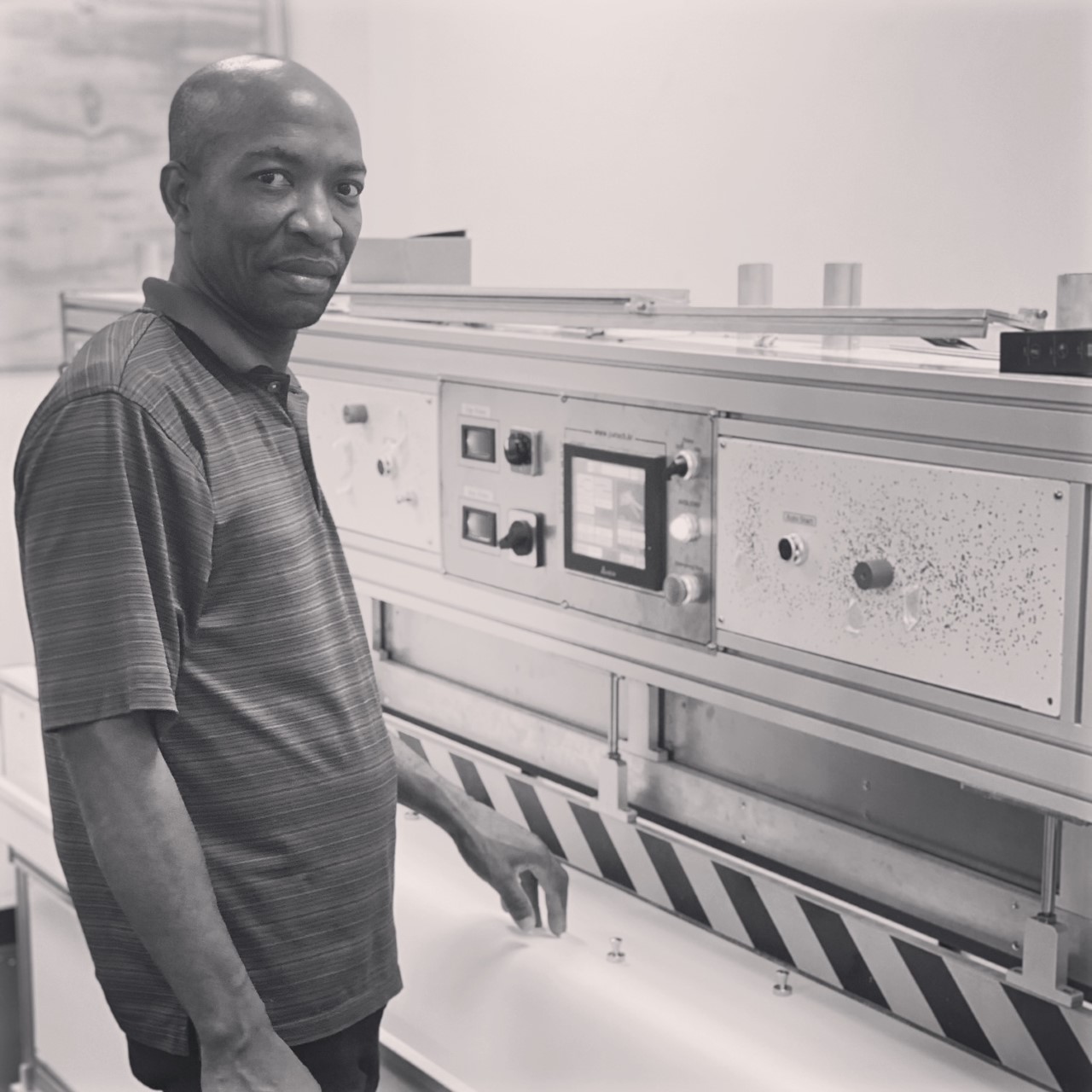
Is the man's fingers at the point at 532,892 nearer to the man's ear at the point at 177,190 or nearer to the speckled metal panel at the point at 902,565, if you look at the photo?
the speckled metal panel at the point at 902,565

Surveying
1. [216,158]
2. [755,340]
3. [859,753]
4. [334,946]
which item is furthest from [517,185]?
[334,946]

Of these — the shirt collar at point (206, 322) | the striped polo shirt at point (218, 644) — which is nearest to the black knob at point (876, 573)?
the striped polo shirt at point (218, 644)

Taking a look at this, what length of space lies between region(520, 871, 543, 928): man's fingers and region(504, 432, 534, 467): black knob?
0.44 meters

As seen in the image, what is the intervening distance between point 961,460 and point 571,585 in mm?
548

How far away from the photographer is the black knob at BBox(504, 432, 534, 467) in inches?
62.6

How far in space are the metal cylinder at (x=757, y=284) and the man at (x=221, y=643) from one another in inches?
22.9

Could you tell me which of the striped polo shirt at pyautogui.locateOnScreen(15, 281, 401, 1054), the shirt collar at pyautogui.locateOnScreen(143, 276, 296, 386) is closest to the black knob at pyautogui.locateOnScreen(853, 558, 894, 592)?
the striped polo shirt at pyautogui.locateOnScreen(15, 281, 401, 1054)

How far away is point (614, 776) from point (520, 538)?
1.08 feet

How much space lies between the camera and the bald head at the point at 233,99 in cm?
100

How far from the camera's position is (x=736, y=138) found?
187 centimetres

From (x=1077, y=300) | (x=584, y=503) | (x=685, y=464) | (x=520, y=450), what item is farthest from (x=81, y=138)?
(x=1077, y=300)

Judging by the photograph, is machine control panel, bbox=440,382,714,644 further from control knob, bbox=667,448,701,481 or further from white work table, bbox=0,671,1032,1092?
white work table, bbox=0,671,1032,1092

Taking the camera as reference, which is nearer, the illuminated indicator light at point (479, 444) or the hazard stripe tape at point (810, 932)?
the hazard stripe tape at point (810, 932)

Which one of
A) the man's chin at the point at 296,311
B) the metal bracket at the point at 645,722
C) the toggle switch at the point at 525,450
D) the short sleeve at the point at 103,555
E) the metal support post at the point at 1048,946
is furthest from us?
the metal bracket at the point at 645,722
